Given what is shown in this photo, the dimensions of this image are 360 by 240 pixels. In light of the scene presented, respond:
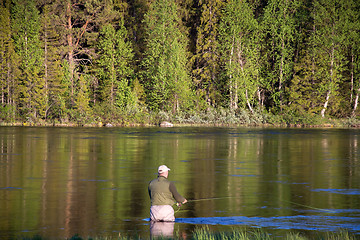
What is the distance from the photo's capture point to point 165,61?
264 feet

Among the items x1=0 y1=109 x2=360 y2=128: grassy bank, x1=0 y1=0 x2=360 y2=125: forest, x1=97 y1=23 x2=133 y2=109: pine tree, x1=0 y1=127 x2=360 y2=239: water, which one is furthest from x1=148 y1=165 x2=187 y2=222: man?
x1=97 y1=23 x2=133 y2=109: pine tree

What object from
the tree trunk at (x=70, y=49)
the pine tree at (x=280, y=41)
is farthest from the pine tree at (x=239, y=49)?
the tree trunk at (x=70, y=49)

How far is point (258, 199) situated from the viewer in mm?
20141

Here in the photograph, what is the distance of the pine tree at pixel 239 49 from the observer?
79.9 m

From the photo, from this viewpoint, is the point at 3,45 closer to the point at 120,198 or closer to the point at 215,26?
the point at 215,26

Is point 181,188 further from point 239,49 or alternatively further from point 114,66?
point 114,66

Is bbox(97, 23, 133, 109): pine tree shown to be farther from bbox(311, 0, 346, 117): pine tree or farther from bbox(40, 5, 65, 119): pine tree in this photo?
bbox(311, 0, 346, 117): pine tree

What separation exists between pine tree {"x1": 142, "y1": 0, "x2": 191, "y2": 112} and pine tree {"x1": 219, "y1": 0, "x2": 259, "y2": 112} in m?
6.00

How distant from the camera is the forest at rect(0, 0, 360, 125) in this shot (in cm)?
7369

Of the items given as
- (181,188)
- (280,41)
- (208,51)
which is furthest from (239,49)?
(181,188)

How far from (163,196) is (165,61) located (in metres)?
66.3

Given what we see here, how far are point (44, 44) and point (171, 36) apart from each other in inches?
670

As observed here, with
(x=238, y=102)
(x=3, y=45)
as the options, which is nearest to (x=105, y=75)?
(x=3, y=45)

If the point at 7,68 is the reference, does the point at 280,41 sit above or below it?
above
